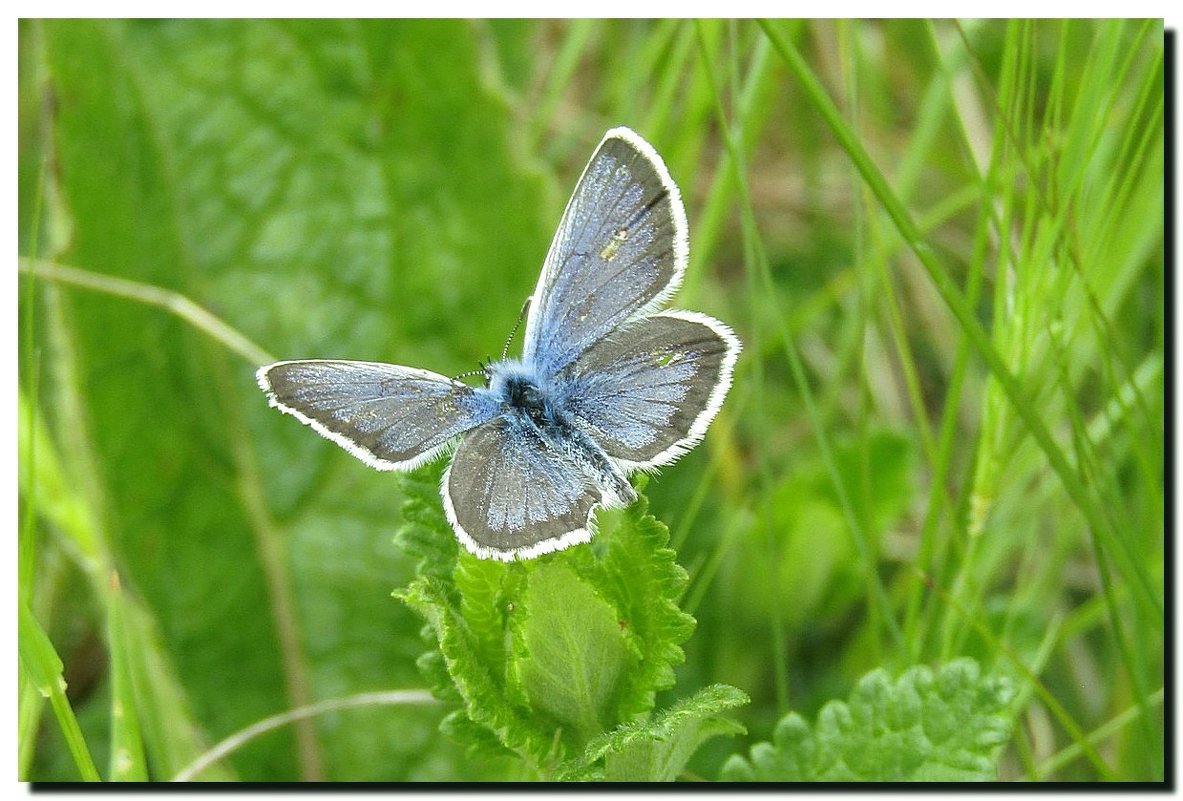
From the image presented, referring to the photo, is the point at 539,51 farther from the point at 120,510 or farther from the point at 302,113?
the point at 120,510

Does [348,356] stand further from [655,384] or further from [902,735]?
[902,735]

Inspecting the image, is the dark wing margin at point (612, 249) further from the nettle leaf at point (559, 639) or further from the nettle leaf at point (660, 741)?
the nettle leaf at point (660, 741)

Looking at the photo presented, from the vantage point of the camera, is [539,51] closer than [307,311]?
No

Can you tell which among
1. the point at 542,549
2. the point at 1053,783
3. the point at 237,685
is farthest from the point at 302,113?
the point at 1053,783

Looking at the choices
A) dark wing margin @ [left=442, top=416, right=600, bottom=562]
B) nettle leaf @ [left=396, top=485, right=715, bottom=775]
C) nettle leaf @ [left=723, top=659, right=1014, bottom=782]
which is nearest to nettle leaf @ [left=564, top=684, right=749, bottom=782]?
nettle leaf @ [left=396, top=485, right=715, bottom=775]

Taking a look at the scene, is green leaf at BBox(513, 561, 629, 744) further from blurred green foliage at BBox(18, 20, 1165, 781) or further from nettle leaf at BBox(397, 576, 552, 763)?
blurred green foliage at BBox(18, 20, 1165, 781)

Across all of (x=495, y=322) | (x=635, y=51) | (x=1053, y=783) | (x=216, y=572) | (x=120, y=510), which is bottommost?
(x=1053, y=783)
